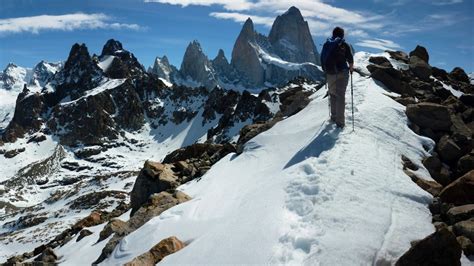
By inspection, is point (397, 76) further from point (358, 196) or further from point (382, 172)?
point (358, 196)

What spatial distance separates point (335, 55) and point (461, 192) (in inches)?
314

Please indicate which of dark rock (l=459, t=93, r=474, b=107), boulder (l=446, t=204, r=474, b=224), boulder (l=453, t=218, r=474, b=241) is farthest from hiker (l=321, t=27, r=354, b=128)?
dark rock (l=459, t=93, r=474, b=107)

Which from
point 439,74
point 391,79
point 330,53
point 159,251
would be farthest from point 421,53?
point 159,251

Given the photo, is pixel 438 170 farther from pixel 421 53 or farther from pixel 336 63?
pixel 421 53

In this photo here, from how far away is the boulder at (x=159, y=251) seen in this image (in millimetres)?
11812

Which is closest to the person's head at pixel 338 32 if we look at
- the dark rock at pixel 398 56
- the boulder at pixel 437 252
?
the boulder at pixel 437 252

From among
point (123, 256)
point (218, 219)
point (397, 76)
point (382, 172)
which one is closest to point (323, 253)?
point (218, 219)

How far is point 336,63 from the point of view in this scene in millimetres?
18672

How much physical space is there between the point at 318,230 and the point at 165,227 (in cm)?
544

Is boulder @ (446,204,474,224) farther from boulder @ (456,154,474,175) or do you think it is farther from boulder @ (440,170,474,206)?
boulder @ (456,154,474,175)

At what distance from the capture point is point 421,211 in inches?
494

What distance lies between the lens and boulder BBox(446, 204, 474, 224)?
1160 cm

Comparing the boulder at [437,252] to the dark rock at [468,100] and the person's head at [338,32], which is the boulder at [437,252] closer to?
the person's head at [338,32]

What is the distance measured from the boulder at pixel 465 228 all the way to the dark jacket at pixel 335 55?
9131mm
